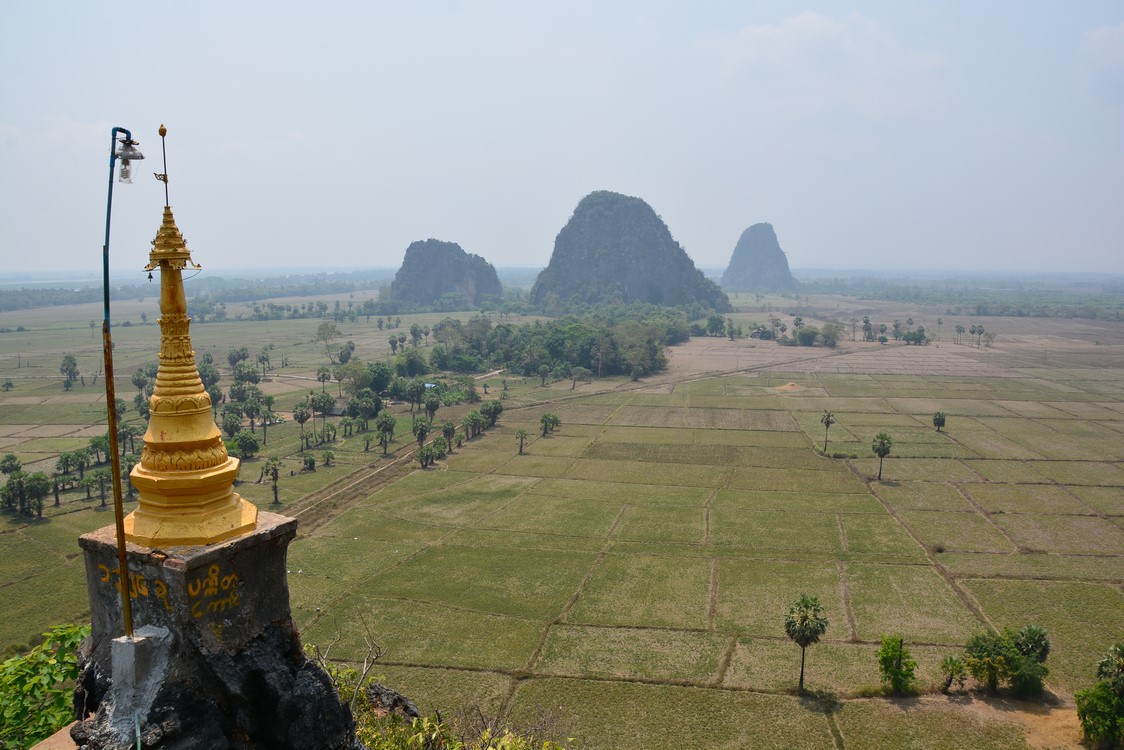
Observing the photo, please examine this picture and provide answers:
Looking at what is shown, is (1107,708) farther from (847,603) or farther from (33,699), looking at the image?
(33,699)

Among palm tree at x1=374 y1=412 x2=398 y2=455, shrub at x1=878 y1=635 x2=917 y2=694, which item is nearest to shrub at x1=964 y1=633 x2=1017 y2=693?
shrub at x1=878 y1=635 x2=917 y2=694

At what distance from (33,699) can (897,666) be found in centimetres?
2680

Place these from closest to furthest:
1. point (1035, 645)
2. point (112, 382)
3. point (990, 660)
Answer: point (112, 382)
point (990, 660)
point (1035, 645)

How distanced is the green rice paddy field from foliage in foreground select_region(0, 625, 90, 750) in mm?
16524

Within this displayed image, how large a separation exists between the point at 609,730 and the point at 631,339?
96224 millimetres

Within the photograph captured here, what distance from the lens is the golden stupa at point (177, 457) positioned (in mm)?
9289

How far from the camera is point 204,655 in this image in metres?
9.09

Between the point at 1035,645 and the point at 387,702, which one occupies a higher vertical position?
the point at 387,702

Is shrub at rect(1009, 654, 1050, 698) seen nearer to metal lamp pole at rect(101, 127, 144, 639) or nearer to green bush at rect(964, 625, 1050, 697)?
green bush at rect(964, 625, 1050, 697)

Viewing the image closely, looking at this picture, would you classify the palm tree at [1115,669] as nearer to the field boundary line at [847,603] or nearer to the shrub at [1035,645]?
the shrub at [1035,645]

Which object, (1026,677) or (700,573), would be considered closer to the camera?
(1026,677)

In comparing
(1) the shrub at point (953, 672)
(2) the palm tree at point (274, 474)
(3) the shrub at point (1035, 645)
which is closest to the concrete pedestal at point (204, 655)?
(1) the shrub at point (953, 672)

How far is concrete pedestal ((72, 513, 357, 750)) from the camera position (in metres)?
8.74

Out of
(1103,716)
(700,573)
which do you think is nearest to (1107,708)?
(1103,716)
